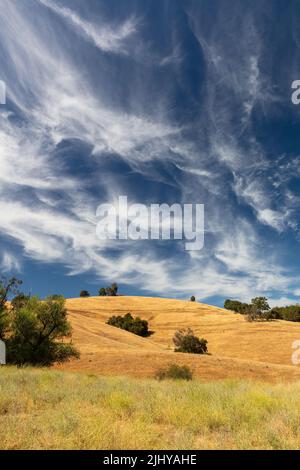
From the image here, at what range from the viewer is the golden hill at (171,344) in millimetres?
30312

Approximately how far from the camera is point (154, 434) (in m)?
7.85

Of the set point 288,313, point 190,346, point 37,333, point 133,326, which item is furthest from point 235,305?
point 37,333

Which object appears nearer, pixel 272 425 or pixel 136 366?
pixel 272 425

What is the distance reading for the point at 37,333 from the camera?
1055 inches

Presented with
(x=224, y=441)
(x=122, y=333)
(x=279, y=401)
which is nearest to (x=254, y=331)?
(x=122, y=333)

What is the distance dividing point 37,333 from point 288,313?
7518cm

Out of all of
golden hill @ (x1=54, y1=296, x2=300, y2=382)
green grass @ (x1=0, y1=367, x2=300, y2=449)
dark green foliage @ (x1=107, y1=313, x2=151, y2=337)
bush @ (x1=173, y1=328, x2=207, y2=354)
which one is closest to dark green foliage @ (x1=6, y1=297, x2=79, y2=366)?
golden hill @ (x1=54, y1=296, x2=300, y2=382)

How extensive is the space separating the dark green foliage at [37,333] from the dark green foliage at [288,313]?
6969 cm

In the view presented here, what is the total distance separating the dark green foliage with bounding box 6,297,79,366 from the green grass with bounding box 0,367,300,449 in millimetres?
13768

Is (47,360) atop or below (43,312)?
below

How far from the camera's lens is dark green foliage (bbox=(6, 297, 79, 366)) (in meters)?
25.9

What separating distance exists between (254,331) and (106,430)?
62544 mm

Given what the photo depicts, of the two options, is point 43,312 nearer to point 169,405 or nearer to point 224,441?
point 169,405

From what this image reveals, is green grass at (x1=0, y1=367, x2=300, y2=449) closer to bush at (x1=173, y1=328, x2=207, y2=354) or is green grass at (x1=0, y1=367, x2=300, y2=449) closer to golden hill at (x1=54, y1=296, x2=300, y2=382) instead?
golden hill at (x1=54, y1=296, x2=300, y2=382)
